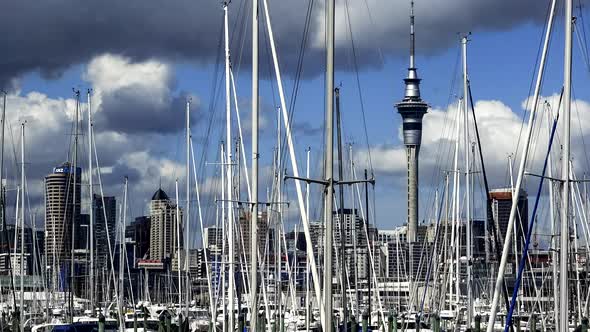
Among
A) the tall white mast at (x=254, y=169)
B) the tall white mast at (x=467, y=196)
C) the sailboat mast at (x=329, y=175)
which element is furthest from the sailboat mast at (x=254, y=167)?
the tall white mast at (x=467, y=196)

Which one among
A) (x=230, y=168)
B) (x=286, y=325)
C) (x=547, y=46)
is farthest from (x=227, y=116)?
(x=286, y=325)

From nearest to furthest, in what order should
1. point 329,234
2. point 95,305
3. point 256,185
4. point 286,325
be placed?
point 329,234, point 256,185, point 286,325, point 95,305

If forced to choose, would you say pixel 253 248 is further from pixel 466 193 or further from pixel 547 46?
pixel 466 193

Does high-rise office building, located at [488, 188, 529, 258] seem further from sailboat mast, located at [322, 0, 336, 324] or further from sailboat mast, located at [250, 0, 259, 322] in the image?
sailboat mast, located at [322, 0, 336, 324]

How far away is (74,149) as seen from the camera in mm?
77812

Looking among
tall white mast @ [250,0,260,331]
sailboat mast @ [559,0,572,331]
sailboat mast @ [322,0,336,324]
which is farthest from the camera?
tall white mast @ [250,0,260,331]

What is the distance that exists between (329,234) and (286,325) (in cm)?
5215

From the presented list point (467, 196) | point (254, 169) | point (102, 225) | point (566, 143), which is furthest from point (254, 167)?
point (102, 225)

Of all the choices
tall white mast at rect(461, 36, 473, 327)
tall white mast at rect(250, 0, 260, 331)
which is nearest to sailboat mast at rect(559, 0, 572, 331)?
tall white mast at rect(250, 0, 260, 331)

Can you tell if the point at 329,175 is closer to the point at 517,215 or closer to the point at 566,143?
the point at 566,143

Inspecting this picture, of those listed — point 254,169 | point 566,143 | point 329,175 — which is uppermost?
point 566,143

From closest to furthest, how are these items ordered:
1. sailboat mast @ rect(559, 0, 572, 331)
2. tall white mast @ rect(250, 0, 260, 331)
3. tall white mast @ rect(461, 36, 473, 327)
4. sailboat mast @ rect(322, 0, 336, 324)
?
sailboat mast @ rect(322, 0, 336, 324) < sailboat mast @ rect(559, 0, 572, 331) < tall white mast @ rect(250, 0, 260, 331) < tall white mast @ rect(461, 36, 473, 327)

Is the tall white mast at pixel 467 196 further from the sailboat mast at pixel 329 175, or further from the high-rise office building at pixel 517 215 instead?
the sailboat mast at pixel 329 175

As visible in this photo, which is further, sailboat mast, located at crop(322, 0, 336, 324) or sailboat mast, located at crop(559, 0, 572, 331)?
sailboat mast, located at crop(559, 0, 572, 331)
